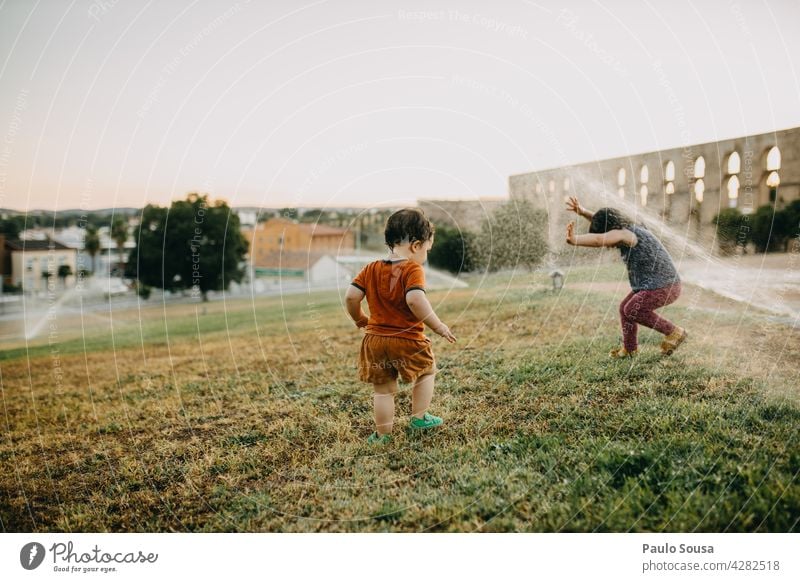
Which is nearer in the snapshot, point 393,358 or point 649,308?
point 393,358

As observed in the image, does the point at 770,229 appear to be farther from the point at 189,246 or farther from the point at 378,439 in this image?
the point at 189,246

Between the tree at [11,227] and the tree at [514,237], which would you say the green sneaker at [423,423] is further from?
the tree at [11,227]

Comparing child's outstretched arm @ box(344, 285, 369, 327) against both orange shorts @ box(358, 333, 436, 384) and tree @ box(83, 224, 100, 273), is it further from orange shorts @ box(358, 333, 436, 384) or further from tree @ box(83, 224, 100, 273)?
tree @ box(83, 224, 100, 273)

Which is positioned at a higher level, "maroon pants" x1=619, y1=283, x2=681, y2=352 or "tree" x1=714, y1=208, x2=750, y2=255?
"tree" x1=714, y1=208, x2=750, y2=255

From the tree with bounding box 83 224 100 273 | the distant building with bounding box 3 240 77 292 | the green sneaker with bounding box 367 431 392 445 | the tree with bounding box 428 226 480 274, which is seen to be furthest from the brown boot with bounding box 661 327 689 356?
the tree with bounding box 83 224 100 273

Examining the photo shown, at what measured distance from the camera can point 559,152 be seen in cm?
600

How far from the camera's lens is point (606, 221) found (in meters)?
4.41

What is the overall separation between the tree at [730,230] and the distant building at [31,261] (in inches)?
312

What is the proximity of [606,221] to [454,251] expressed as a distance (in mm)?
3861

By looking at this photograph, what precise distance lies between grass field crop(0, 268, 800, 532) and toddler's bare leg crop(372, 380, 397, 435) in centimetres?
13

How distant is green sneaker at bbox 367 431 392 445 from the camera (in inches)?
141

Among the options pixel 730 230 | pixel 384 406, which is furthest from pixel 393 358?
pixel 730 230
